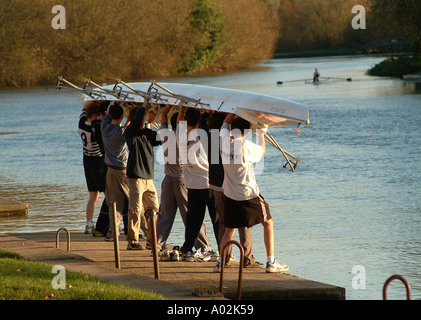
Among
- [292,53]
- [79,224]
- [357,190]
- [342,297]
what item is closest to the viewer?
[342,297]

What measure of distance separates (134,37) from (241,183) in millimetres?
77752

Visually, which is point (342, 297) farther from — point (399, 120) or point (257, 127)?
point (399, 120)

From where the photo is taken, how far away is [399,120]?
3300cm

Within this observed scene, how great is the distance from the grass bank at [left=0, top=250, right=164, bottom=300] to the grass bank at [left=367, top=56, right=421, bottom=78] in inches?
2470

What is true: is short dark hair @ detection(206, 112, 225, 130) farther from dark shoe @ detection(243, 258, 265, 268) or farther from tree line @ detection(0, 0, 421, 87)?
tree line @ detection(0, 0, 421, 87)

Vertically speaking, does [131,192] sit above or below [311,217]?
above

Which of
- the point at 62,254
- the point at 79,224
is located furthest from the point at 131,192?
the point at 79,224

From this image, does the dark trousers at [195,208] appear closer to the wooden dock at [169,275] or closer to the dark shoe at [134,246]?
the wooden dock at [169,275]

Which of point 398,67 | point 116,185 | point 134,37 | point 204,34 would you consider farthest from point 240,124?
point 204,34

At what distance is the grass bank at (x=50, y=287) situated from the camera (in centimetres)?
676

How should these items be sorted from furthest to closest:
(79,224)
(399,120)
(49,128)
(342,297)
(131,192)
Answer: (49,128) < (399,120) < (79,224) < (131,192) < (342,297)

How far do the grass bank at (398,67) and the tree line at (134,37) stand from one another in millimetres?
2830

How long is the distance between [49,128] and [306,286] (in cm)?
2952

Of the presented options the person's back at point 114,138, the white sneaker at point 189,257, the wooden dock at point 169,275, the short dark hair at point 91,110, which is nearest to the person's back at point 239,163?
the wooden dock at point 169,275
